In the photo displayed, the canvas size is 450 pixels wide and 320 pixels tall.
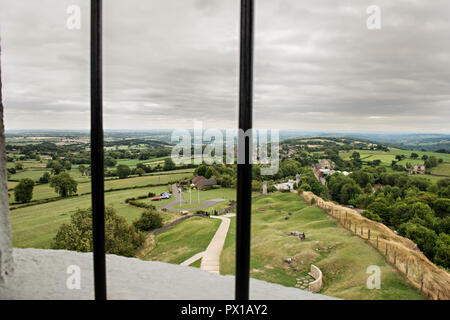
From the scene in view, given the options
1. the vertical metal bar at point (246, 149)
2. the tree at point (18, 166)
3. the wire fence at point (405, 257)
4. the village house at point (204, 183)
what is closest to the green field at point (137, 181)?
the village house at point (204, 183)

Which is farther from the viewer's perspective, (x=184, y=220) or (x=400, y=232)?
(x=184, y=220)

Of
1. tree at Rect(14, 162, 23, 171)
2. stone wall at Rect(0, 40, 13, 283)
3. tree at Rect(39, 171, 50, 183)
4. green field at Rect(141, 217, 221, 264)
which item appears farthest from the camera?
green field at Rect(141, 217, 221, 264)

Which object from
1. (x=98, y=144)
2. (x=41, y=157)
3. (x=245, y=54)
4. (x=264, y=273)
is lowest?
(x=264, y=273)

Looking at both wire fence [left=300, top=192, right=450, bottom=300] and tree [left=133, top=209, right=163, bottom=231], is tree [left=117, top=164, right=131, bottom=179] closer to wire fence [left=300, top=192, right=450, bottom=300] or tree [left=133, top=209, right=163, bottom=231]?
tree [left=133, top=209, right=163, bottom=231]

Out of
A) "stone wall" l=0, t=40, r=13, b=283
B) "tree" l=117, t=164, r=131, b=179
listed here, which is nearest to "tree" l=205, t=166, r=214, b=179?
"tree" l=117, t=164, r=131, b=179

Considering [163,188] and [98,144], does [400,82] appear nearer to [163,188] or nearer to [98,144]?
[163,188]

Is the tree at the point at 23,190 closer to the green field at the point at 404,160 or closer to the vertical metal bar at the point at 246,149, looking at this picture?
the vertical metal bar at the point at 246,149
